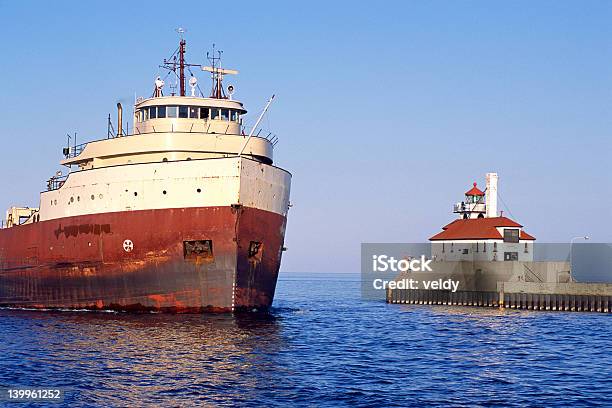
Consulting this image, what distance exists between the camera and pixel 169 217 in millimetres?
34375

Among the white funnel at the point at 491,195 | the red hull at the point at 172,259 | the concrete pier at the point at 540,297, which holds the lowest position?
the concrete pier at the point at 540,297

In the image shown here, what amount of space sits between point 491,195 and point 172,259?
39.6 meters

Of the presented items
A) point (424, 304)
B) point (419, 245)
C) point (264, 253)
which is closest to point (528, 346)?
point (264, 253)

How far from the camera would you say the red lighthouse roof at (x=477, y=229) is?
61.4 meters

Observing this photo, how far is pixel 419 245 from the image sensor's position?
68875 mm

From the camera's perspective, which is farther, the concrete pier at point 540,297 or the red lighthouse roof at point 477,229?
the red lighthouse roof at point 477,229

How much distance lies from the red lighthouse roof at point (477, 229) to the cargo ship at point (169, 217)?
27.3m

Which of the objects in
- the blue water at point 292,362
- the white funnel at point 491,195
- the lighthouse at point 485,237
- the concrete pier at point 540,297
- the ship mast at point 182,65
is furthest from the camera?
the white funnel at point 491,195

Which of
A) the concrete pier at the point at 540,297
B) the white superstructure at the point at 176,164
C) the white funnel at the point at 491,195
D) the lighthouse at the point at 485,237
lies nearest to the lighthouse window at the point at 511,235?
the lighthouse at the point at 485,237

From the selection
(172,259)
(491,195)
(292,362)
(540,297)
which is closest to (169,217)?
(172,259)

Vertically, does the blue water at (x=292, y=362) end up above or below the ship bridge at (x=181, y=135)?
below

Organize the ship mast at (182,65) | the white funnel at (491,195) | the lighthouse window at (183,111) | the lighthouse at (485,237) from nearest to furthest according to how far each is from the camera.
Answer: the lighthouse window at (183,111) < the ship mast at (182,65) < the lighthouse at (485,237) < the white funnel at (491,195)

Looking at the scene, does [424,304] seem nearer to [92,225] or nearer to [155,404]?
[92,225]

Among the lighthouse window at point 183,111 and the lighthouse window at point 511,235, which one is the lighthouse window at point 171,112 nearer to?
the lighthouse window at point 183,111
